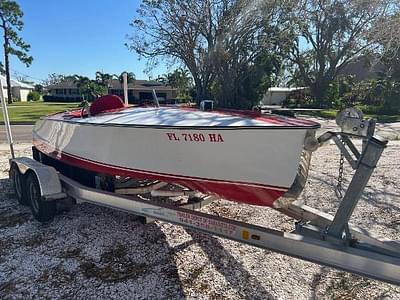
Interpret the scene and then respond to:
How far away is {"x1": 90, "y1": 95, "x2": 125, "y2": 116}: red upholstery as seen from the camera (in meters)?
4.99

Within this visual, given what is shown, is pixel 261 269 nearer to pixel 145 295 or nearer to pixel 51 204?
pixel 145 295

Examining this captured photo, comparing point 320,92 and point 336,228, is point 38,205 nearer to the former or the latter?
point 336,228

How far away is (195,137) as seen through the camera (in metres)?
3.17

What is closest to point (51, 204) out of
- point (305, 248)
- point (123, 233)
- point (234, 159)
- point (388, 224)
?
point (123, 233)

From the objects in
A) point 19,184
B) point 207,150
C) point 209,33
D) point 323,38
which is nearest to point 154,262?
point 207,150

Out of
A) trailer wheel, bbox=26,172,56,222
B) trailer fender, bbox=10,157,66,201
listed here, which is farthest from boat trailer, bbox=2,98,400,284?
trailer wheel, bbox=26,172,56,222

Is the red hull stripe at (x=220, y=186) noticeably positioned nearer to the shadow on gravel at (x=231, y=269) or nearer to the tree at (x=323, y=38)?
the shadow on gravel at (x=231, y=269)

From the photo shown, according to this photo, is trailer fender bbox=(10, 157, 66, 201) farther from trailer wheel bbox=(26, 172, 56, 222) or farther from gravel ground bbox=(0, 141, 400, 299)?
gravel ground bbox=(0, 141, 400, 299)

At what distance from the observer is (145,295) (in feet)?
9.73

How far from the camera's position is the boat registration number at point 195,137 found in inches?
120

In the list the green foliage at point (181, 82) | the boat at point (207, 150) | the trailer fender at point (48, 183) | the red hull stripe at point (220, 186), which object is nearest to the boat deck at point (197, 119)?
the boat at point (207, 150)

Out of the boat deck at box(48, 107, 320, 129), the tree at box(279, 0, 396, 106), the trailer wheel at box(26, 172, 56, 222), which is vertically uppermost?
the tree at box(279, 0, 396, 106)

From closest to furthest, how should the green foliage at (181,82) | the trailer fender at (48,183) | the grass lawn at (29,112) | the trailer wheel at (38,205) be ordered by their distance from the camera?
the trailer fender at (48,183) → the trailer wheel at (38,205) → the grass lawn at (29,112) → the green foliage at (181,82)

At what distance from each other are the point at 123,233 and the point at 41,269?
103 centimetres
